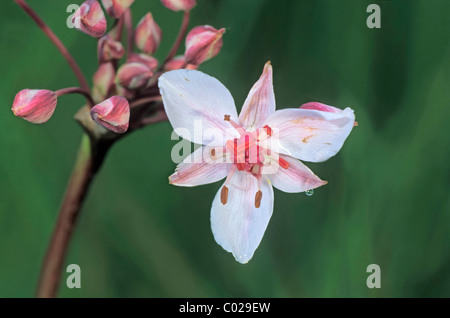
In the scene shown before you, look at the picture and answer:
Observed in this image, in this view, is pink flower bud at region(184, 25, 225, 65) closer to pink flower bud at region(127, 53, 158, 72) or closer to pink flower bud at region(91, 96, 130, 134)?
pink flower bud at region(127, 53, 158, 72)

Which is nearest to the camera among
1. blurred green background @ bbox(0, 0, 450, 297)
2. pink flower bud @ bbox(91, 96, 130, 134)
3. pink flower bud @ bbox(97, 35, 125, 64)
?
pink flower bud @ bbox(91, 96, 130, 134)

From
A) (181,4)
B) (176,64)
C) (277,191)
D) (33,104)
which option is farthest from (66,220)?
(277,191)

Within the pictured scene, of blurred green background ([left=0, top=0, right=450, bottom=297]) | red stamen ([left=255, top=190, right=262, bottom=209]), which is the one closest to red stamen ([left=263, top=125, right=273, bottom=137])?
red stamen ([left=255, top=190, right=262, bottom=209])

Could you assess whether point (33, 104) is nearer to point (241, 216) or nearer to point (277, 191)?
point (241, 216)

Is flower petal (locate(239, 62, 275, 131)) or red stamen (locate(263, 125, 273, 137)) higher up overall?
flower petal (locate(239, 62, 275, 131))

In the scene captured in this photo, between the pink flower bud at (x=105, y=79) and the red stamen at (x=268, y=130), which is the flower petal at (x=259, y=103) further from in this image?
the pink flower bud at (x=105, y=79)

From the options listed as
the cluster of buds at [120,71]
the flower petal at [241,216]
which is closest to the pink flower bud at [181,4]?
the cluster of buds at [120,71]
